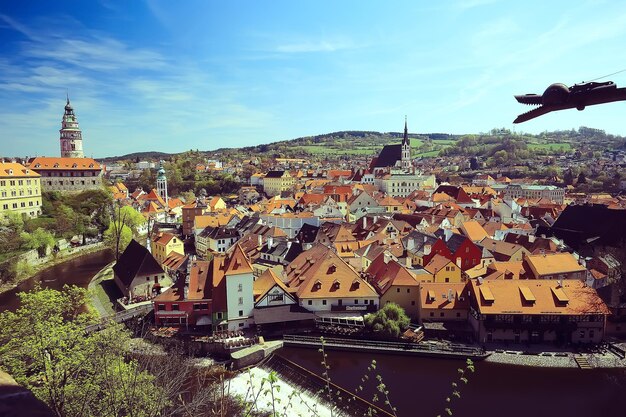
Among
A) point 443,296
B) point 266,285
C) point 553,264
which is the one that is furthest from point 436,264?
point 266,285

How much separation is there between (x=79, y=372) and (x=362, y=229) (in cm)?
3544

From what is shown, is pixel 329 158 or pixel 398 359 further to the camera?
pixel 329 158

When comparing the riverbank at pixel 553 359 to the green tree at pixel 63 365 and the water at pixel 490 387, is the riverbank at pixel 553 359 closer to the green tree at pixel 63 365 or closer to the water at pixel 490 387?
the water at pixel 490 387

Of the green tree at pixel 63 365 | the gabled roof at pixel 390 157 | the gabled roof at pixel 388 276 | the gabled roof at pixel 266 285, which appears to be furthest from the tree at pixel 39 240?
the gabled roof at pixel 390 157

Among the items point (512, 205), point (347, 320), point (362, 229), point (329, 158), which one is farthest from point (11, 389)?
point (329, 158)

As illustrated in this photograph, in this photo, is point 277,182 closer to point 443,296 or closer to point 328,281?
point 328,281

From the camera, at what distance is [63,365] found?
34.2ft

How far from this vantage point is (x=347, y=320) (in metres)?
25.8

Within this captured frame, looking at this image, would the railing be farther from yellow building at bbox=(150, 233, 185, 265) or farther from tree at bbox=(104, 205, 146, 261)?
tree at bbox=(104, 205, 146, 261)

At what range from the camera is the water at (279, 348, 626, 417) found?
1862 centimetres

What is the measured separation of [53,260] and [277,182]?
56.9 metres

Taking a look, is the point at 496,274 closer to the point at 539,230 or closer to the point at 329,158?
the point at 539,230

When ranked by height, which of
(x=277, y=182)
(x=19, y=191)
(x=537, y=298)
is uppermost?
(x=277, y=182)

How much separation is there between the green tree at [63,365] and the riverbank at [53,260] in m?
31.0
